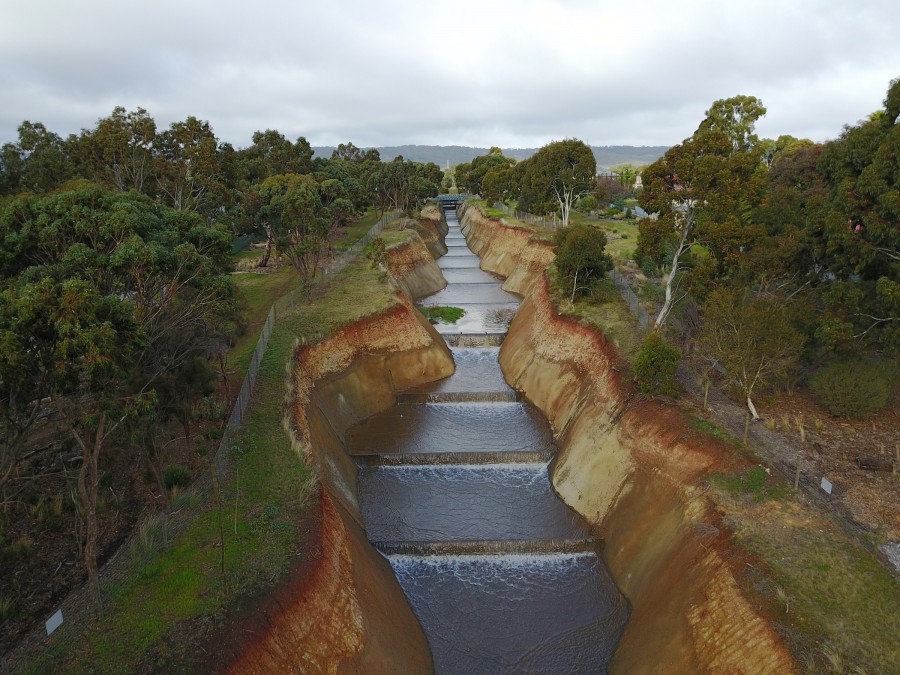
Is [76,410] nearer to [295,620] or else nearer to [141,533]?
[141,533]

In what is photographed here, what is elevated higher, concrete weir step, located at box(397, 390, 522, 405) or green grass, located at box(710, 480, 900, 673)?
green grass, located at box(710, 480, 900, 673)

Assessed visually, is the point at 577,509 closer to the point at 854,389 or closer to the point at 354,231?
the point at 854,389

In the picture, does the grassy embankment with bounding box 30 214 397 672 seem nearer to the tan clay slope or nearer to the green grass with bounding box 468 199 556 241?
the tan clay slope

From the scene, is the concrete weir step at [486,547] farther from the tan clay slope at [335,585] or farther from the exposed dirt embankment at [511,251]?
the exposed dirt embankment at [511,251]

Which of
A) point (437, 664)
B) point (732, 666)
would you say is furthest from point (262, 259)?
point (732, 666)

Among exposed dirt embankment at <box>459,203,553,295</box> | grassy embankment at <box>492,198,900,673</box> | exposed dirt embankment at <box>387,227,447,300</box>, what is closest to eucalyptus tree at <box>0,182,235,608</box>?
grassy embankment at <box>492,198,900,673</box>

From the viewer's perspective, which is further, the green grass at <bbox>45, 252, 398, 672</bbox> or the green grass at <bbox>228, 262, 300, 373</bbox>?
the green grass at <bbox>228, 262, 300, 373</bbox>

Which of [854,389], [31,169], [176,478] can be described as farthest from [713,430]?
[31,169]
